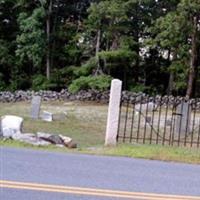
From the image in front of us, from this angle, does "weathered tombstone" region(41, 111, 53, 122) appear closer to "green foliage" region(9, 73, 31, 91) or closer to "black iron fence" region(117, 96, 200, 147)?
"black iron fence" region(117, 96, 200, 147)

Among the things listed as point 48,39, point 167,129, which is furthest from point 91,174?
point 48,39

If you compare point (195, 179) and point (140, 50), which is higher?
point (140, 50)

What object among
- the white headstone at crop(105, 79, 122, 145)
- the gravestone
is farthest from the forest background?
the white headstone at crop(105, 79, 122, 145)

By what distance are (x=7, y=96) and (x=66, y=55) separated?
237 inches

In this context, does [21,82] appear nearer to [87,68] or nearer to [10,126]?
[87,68]

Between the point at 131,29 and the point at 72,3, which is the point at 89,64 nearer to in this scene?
the point at 131,29

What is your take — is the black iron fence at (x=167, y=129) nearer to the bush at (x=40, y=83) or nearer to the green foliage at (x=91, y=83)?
the green foliage at (x=91, y=83)

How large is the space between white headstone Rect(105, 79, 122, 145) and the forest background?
17.5 m

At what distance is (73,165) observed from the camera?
848 centimetres

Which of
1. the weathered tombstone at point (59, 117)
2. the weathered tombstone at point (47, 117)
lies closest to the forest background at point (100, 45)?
the weathered tombstone at point (59, 117)

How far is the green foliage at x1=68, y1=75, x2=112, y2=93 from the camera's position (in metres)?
30.6

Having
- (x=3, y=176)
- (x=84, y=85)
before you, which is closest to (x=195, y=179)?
(x=3, y=176)

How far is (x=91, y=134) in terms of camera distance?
17297 mm

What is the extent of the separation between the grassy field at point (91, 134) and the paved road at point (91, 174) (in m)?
0.80
